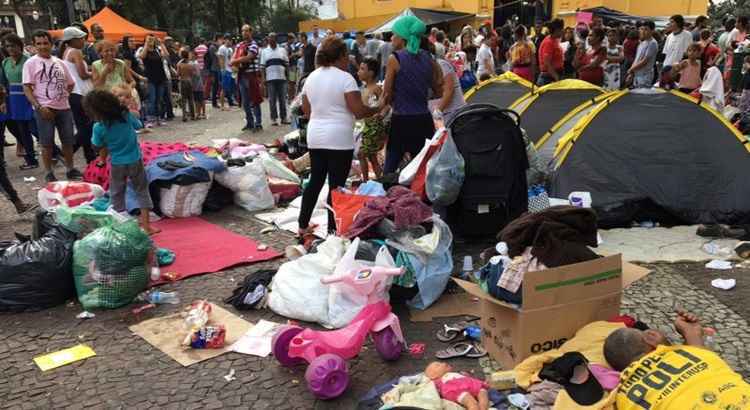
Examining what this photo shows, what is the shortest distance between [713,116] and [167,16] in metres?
40.7

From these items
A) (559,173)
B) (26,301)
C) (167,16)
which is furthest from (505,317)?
(167,16)

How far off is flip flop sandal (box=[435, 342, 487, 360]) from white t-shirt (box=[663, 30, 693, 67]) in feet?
27.4

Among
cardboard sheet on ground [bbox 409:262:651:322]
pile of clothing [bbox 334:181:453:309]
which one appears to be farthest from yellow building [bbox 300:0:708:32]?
Answer: cardboard sheet on ground [bbox 409:262:651:322]

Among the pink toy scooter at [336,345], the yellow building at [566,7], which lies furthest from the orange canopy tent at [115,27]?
the pink toy scooter at [336,345]

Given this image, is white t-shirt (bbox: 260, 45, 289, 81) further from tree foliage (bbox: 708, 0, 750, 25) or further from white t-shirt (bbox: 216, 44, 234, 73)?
tree foliage (bbox: 708, 0, 750, 25)

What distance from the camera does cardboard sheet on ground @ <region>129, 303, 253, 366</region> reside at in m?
3.41

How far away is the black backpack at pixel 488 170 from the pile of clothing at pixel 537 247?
4.86ft

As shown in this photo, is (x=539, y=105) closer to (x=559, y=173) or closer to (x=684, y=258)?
(x=559, y=173)

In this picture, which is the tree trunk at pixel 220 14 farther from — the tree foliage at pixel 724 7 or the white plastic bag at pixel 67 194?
the white plastic bag at pixel 67 194

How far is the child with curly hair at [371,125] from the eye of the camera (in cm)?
625

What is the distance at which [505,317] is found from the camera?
3016 millimetres

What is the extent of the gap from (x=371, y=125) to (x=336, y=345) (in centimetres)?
371

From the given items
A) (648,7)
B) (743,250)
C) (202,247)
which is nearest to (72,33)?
(202,247)

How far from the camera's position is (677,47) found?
964 cm
